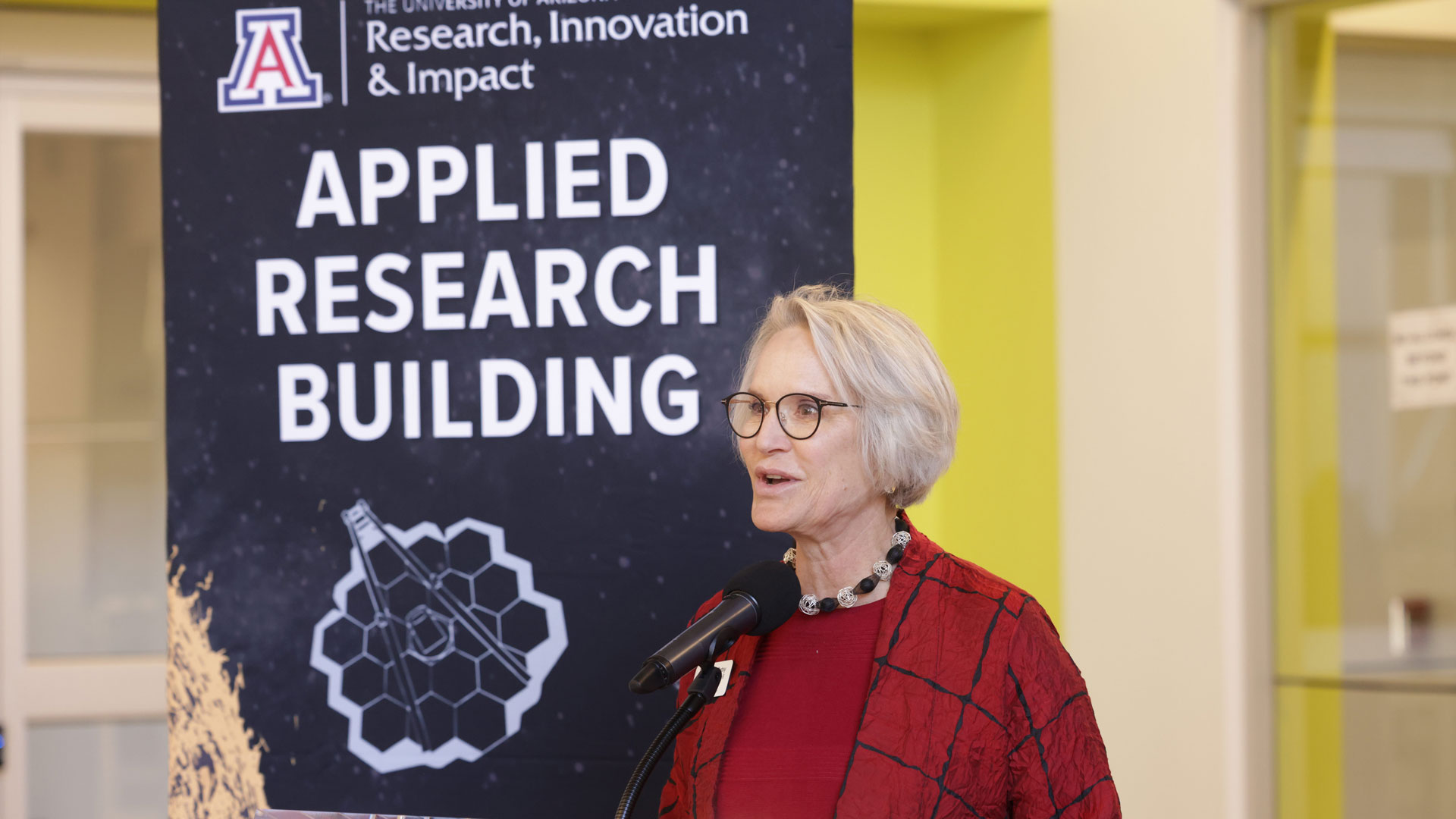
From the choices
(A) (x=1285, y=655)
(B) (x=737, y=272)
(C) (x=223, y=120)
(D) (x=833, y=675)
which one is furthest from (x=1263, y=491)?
(C) (x=223, y=120)

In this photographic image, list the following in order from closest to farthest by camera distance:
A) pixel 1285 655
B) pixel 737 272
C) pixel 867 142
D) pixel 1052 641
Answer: pixel 1052 641 → pixel 737 272 → pixel 1285 655 → pixel 867 142

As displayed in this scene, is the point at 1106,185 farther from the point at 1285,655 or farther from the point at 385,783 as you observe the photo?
the point at 385,783

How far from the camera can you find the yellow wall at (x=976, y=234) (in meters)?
3.29

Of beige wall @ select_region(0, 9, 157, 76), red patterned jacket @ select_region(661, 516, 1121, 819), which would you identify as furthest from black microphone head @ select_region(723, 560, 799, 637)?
beige wall @ select_region(0, 9, 157, 76)

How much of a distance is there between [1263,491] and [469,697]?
78.5 inches

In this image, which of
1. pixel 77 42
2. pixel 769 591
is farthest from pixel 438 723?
pixel 77 42

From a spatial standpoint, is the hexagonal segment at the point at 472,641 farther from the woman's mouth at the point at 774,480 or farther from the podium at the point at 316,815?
the woman's mouth at the point at 774,480

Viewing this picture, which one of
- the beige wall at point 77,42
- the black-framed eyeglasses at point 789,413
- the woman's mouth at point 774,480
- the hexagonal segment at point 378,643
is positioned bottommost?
the hexagonal segment at point 378,643

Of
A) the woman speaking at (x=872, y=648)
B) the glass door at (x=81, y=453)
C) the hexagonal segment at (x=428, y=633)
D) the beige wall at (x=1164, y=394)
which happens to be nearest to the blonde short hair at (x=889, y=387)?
the woman speaking at (x=872, y=648)

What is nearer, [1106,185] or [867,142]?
[1106,185]

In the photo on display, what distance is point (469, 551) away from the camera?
208cm

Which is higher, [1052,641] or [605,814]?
[1052,641]

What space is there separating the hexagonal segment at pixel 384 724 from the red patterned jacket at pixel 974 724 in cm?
79

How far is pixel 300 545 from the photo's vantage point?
6.88 ft
